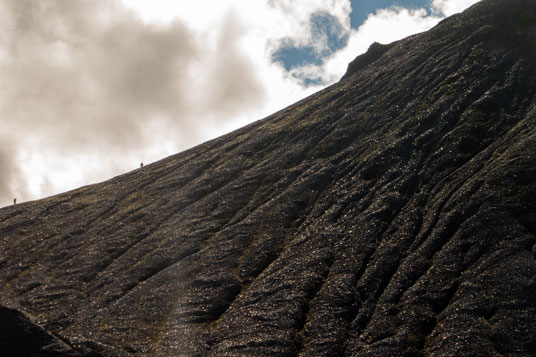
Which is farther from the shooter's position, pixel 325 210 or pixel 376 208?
pixel 325 210

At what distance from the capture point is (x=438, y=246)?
5712 centimetres

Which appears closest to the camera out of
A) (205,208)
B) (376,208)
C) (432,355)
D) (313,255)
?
(432,355)

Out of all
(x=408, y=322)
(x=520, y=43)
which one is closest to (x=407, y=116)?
(x=520, y=43)

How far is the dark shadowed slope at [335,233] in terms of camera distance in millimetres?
50219

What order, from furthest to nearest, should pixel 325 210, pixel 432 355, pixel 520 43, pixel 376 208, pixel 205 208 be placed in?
pixel 520 43, pixel 205 208, pixel 325 210, pixel 376 208, pixel 432 355

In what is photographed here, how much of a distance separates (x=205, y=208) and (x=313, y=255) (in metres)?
25.3

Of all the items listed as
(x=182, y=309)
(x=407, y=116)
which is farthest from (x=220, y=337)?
(x=407, y=116)

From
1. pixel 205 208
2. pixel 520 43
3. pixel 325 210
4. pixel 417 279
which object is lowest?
pixel 417 279

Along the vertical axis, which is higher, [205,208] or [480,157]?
[205,208]

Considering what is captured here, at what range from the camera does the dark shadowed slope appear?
50.2 meters

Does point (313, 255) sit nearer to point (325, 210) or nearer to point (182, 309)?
point (325, 210)

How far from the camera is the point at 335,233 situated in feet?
217

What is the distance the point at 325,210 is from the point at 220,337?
25.4 metres

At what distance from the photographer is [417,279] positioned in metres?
53.8
